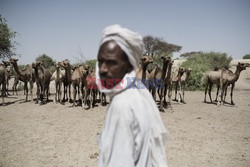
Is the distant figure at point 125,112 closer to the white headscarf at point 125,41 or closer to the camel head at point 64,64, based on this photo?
the white headscarf at point 125,41

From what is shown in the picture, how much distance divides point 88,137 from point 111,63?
5.47m

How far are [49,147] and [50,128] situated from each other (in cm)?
189

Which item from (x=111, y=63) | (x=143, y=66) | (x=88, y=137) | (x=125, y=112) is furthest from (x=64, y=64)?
(x=125, y=112)

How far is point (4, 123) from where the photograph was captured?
8.15 meters

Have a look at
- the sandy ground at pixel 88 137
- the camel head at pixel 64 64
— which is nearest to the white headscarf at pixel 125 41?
the sandy ground at pixel 88 137

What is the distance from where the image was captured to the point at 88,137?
21.3 ft

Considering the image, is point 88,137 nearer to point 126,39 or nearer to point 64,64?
point 126,39

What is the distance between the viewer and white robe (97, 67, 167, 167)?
4.32 ft

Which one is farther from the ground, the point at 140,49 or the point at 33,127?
the point at 140,49

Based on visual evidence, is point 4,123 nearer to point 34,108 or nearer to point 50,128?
point 50,128

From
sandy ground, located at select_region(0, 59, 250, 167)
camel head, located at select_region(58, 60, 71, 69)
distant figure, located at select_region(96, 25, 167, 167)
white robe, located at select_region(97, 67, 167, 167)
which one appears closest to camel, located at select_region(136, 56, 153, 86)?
sandy ground, located at select_region(0, 59, 250, 167)

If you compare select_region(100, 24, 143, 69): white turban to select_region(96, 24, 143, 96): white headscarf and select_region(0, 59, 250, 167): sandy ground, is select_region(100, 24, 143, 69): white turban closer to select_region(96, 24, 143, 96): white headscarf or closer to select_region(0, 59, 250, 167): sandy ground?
select_region(96, 24, 143, 96): white headscarf

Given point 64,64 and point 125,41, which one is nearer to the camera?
point 125,41

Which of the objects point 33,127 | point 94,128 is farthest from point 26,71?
point 94,128
